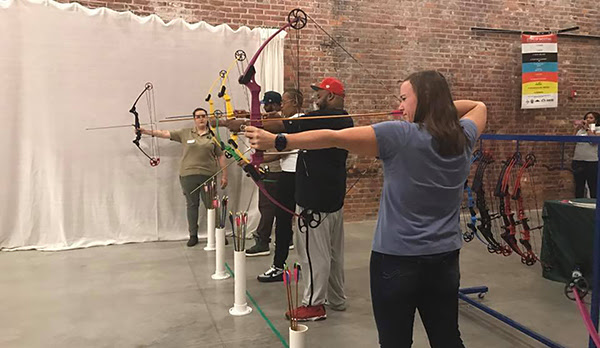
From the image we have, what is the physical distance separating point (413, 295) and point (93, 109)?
12.5 ft

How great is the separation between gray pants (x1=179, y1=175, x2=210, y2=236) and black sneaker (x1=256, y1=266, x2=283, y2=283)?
130 centimetres

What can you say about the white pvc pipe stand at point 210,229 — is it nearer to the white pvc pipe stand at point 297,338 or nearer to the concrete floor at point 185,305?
the concrete floor at point 185,305

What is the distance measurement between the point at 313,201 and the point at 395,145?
1.26 meters

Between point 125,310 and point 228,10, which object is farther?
point 228,10

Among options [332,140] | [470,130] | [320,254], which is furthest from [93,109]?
[470,130]

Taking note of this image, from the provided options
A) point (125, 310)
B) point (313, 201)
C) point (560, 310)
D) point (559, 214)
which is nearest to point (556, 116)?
point (559, 214)

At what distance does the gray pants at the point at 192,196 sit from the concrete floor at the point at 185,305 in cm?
34

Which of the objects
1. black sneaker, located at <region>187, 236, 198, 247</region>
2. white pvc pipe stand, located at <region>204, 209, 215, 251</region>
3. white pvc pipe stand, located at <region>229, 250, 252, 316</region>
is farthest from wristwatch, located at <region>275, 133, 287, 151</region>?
black sneaker, located at <region>187, 236, 198, 247</region>

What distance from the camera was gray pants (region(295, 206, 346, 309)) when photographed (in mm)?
2512

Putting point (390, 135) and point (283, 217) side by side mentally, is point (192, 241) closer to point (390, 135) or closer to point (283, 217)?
point (283, 217)

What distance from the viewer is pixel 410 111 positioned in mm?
1297

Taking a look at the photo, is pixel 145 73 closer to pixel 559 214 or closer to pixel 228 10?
pixel 228 10

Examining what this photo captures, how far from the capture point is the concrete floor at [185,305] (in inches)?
96.2

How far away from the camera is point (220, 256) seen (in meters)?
3.36
